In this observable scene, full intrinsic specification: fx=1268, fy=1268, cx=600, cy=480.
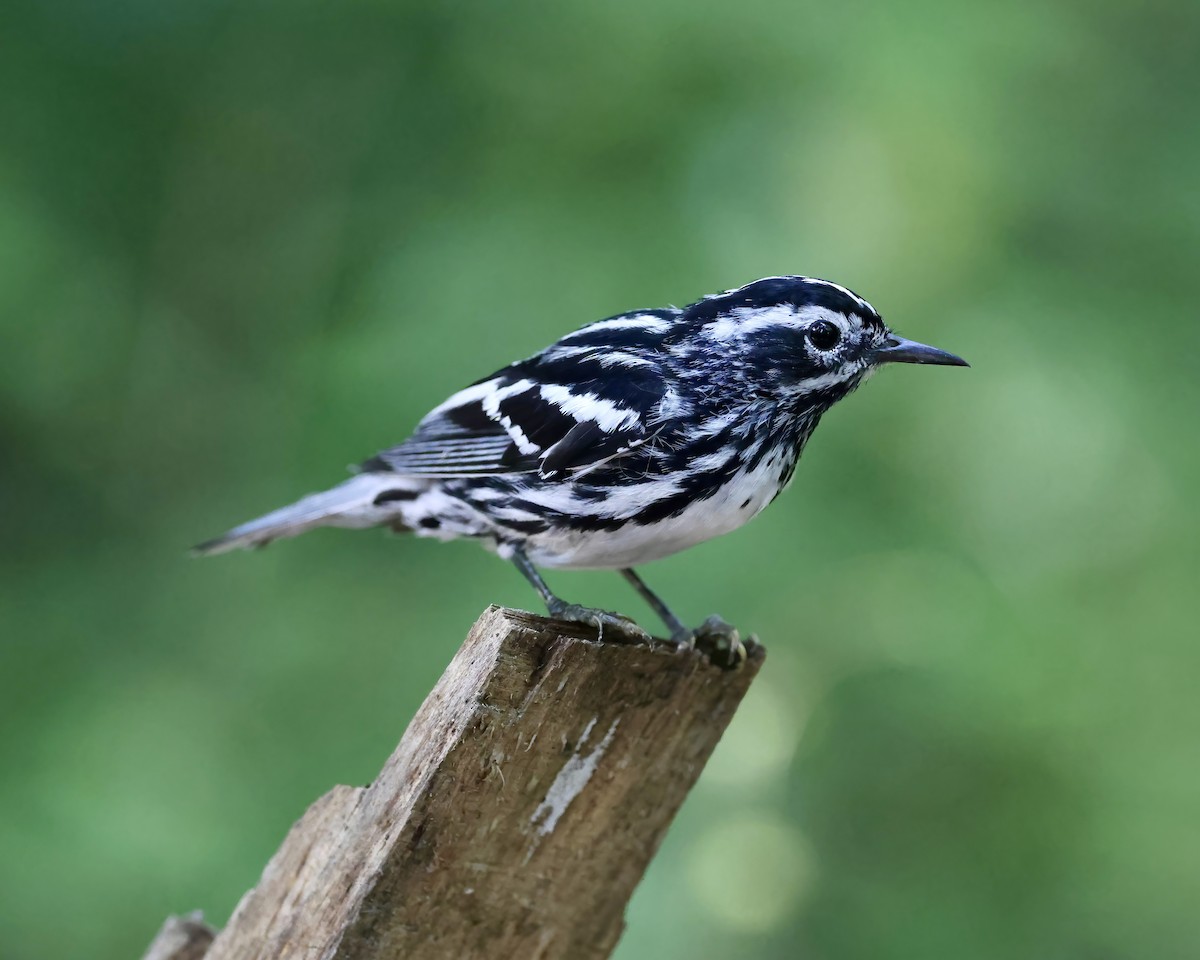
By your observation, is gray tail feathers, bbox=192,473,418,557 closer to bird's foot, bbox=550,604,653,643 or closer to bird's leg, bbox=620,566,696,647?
bird's leg, bbox=620,566,696,647

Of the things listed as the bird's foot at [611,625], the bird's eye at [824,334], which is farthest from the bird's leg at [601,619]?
the bird's eye at [824,334]

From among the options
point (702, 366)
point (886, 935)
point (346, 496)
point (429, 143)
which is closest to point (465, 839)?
point (702, 366)

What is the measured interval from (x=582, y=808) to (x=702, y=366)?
1039 millimetres

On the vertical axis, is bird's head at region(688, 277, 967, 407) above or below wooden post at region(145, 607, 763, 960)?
above

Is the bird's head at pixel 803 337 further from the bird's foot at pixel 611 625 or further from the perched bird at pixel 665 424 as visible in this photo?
the bird's foot at pixel 611 625

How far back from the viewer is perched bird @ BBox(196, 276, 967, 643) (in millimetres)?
2652

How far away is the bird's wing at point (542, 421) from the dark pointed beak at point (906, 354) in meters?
0.46

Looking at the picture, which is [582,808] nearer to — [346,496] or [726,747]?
[726,747]

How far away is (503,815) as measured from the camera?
6.86ft

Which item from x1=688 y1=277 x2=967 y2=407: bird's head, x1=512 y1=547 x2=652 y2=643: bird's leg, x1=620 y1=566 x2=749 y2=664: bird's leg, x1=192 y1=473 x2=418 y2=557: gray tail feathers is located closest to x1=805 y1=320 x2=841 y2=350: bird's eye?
x1=688 y1=277 x2=967 y2=407: bird's head

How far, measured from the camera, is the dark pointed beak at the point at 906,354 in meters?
2.73

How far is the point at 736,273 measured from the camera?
11.9ft

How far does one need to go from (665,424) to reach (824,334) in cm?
40

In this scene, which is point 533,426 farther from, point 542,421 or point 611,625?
point 611,625
